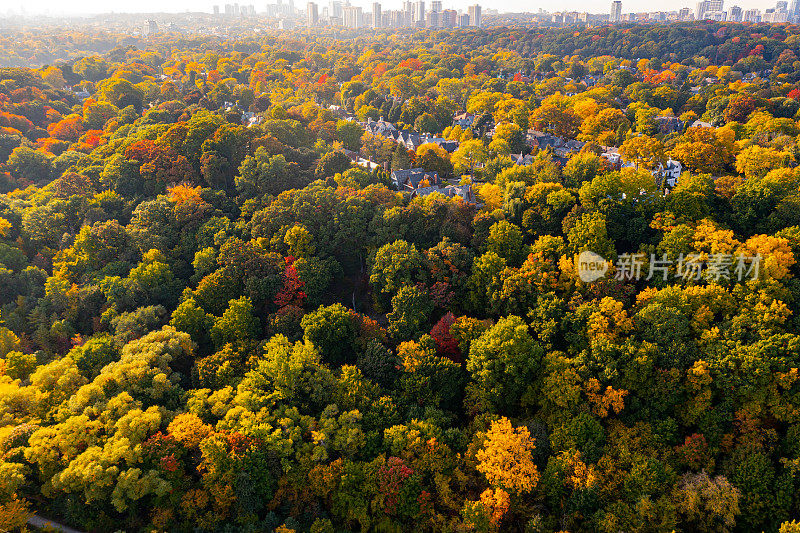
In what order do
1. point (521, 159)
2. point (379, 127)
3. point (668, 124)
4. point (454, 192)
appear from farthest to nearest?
point (379, 127) → point (668, 124) → point (521, 159) → point (454, 192)

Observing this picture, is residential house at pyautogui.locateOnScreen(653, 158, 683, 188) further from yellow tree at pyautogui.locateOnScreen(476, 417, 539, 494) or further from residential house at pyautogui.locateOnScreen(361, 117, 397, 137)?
yellow tree at pyautogui.locateOnScreen(476, 417, 539, 494)

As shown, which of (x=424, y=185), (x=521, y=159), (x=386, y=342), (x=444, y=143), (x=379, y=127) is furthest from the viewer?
(x=379, y=127)

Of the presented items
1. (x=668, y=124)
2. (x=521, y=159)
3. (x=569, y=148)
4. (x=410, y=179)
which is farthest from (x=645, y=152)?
(x=410, y=179)

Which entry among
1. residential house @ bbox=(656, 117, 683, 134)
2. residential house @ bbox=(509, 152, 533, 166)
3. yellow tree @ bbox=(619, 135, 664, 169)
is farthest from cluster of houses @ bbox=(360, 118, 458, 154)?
residential house @ bbox=(656, 117, 683, 134)

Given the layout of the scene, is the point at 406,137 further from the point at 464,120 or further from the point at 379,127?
the point at 464,120

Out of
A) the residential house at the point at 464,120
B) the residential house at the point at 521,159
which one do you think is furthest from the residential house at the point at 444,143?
the residential house at the point at 464,120

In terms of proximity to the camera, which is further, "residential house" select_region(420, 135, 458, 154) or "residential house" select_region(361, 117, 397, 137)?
"residential house" select_region(361, 117, 397, 137)

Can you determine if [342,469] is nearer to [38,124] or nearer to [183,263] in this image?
[183,263]

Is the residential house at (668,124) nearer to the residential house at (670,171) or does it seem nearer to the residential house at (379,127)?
Answer: the residential house at (670,171)

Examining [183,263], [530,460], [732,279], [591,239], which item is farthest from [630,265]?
[183,263]
